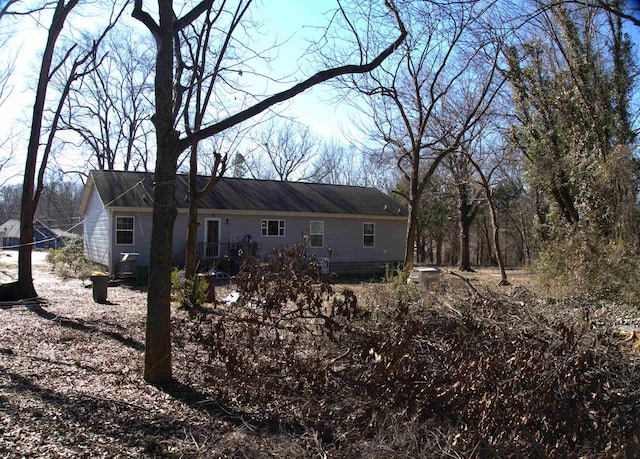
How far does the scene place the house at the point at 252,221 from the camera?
60.9 feet

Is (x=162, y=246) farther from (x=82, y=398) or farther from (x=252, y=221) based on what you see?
(x=252, y=221)

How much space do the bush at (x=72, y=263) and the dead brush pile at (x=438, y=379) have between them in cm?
1452

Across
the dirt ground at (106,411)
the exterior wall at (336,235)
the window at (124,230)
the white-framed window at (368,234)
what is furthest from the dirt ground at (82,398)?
the white-framed window at (368,234)

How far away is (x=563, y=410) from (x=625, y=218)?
7161mm

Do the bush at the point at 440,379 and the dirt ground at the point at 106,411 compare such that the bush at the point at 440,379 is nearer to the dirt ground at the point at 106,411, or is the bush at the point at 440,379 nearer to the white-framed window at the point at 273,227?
the dirt ground at the point at 106,411

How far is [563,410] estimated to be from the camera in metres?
3.83

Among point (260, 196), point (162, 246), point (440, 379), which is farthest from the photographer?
point (260, 196)

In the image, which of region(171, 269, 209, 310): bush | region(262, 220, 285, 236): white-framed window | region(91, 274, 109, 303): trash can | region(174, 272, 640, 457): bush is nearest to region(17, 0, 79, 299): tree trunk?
region(91, 274, 109, 303): trash can

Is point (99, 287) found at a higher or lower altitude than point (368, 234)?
lower

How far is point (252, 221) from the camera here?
20828 millimetres

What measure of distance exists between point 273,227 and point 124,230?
5906 mm

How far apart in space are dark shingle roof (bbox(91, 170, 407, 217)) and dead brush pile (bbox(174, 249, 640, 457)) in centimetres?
1475

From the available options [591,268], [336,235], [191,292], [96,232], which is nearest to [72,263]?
[96,232]

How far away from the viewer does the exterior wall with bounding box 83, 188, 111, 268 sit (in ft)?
63.9
